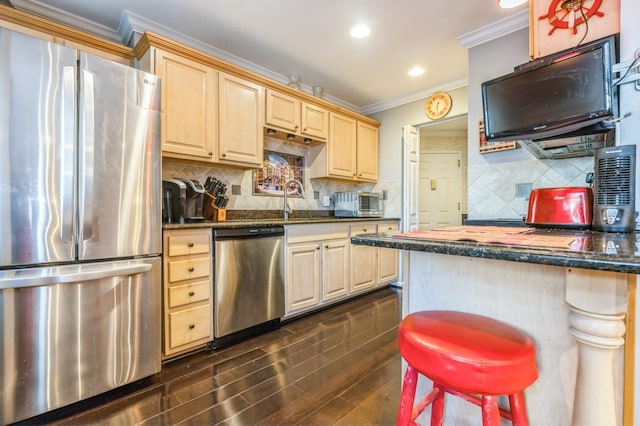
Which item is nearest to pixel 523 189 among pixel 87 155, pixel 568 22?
pixel 568 22

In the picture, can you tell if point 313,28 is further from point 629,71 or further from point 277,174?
point 629,71

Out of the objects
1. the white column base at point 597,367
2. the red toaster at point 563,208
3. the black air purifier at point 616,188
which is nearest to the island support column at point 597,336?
the white column base at point 597,367

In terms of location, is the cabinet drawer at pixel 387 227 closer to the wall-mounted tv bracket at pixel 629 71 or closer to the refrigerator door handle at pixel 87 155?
the wall-mounted tv bracket at pixel 629 71

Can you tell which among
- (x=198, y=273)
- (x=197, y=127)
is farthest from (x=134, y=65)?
(x=198, y=273)

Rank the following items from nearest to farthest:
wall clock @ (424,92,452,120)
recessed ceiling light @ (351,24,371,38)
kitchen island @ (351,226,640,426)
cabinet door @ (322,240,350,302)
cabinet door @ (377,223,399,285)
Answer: kitchen island @ (351,226,640,426) < recessed ceiling light @ (351,24,371,38) < cabinet door @ (322,240,350,302) < wall clock @ (424,92,452,120) < cabinet door @ (377,223,399,285)

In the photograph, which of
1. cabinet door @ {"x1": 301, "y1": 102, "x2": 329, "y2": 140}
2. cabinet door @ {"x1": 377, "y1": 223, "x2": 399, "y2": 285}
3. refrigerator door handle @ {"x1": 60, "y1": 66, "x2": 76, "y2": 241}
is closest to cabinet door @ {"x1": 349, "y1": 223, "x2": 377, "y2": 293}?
cabinet door @ {"x1": 377, "y1": 223, "x2": 399, "y2": 285}

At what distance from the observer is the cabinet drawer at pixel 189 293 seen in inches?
74.3

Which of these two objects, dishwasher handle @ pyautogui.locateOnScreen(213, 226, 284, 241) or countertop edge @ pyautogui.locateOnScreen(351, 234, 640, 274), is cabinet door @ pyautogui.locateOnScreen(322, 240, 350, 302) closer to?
dishwasher handle @ pyautogui.locateOnScreen(213, 226, 284, 241)

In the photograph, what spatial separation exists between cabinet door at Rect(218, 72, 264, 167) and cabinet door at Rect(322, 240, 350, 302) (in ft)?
3.70

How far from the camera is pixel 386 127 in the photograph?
13.1 feet

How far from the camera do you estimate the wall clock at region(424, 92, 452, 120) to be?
3.33 metres

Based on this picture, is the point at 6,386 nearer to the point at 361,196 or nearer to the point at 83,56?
the point at 83,56

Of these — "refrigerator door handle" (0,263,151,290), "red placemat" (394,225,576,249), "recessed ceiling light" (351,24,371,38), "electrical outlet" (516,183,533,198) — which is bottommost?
"refrigerator door handle" (0,263,151,290)

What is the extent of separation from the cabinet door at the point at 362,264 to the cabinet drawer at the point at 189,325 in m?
1.62
